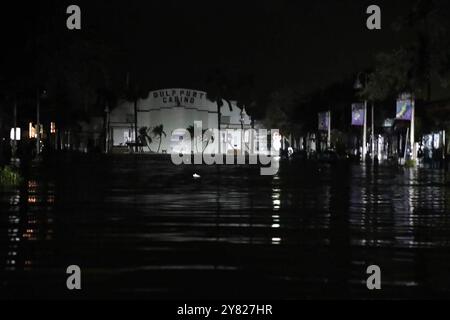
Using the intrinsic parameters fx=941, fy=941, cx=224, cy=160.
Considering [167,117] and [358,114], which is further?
[167,117]

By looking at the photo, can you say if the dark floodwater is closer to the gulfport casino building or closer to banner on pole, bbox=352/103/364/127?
banner on pole, bbox=352/103/364/127

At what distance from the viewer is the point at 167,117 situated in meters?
148

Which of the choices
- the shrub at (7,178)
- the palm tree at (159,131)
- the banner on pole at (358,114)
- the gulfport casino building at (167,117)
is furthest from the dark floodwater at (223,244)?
the gulfport casino building at (167,117)

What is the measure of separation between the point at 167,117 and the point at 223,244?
132655mm

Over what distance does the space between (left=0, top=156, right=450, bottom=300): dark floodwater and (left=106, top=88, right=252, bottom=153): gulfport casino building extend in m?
117

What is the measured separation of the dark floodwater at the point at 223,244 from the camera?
38.0 ft

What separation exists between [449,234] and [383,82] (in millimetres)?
36452

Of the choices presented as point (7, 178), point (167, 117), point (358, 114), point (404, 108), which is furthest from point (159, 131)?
point (7, 178)

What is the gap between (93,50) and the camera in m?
48.1

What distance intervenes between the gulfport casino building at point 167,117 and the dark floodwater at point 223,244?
116702mm
